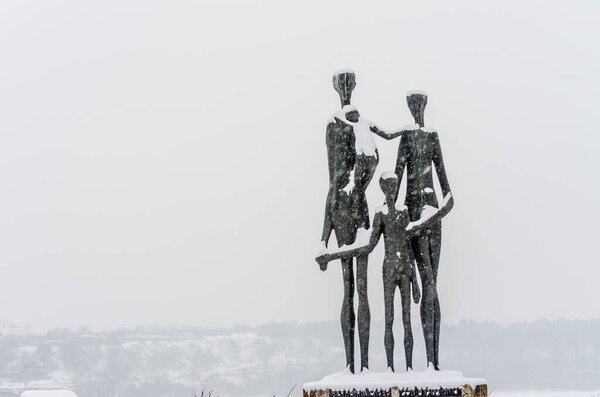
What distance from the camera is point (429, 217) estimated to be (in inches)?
432

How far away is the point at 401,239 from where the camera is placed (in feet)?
35.3

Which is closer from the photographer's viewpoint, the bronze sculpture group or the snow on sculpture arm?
the bronze sculpture group

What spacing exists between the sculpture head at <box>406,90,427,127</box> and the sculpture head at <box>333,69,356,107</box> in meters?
0.77

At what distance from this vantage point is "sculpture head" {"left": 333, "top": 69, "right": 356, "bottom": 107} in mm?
11445

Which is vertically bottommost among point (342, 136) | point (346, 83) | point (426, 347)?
point (426, 347)

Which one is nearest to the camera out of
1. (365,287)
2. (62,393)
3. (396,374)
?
(396,374)

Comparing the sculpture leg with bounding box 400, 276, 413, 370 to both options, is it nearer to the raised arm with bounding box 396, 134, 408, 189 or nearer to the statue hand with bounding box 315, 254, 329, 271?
the statue hand with bounding box 315, 254, 329, 271

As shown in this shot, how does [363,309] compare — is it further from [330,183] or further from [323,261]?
[330,183]

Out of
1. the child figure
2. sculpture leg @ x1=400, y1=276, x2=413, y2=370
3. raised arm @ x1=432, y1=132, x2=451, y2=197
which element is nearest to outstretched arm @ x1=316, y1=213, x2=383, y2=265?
the child figure

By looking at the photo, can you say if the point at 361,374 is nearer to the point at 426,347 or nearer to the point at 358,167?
the point at 426,347

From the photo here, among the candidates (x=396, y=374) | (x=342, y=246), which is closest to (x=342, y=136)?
(x=342, y=246)

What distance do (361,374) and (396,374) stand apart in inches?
19.4

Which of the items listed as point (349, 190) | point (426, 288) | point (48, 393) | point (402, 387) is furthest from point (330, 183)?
point (48, 393)

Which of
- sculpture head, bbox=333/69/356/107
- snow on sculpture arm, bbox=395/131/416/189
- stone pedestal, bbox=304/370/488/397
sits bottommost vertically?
stone pedestal, bbox=304/370/488/397
